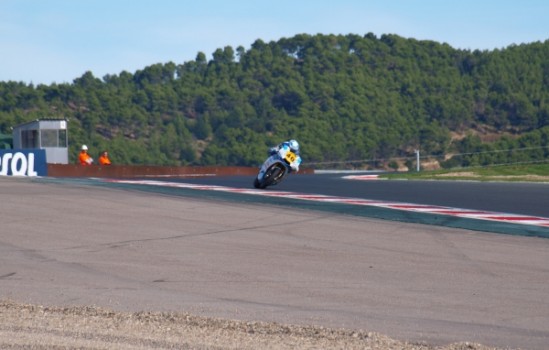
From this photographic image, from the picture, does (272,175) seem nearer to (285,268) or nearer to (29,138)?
(285,268)

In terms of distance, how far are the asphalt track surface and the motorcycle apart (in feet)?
16.8

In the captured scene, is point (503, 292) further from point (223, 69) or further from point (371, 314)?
point (223, 69)

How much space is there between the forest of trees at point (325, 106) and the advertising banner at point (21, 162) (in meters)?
36.9

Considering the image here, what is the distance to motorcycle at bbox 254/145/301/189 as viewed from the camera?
22.9 metres

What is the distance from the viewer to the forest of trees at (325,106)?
2908 inches

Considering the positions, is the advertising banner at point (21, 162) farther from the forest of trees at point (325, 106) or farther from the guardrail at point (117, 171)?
the forest of trees at point (325, 106)

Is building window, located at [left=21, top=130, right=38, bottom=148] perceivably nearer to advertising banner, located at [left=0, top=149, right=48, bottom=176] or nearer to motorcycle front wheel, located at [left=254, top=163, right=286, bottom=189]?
advertising banner, located at [left=0, top=149, right=48, bottom=176]

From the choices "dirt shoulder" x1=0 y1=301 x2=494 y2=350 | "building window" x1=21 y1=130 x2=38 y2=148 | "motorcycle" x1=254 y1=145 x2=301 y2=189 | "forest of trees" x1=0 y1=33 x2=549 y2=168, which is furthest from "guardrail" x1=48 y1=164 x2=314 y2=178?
"forest of trees" x1=0 y1=33 x2=549 y2=168

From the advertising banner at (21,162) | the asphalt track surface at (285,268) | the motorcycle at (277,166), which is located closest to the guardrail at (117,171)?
the advertising banner at (21,162)

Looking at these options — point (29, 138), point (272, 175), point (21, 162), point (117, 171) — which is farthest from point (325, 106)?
point (272, 175)

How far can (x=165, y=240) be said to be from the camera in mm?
13266

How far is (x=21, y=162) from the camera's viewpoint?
1185 inches

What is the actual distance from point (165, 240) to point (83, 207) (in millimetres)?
4519

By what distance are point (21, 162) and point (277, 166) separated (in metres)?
10.3
